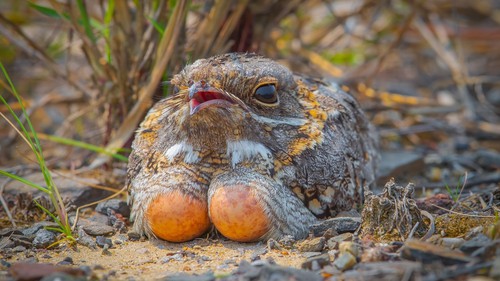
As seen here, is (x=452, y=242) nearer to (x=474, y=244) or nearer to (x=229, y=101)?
(x=474, y=244)

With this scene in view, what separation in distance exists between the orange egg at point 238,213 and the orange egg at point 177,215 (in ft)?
0.27

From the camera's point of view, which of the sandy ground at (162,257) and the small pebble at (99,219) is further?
the small pebble at (99,219)

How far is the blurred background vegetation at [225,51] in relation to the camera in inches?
163

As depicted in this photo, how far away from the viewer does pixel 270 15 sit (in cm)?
490

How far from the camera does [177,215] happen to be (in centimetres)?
296

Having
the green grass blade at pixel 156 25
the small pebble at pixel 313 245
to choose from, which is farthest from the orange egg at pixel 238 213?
the green grass blade at pixel 156 25

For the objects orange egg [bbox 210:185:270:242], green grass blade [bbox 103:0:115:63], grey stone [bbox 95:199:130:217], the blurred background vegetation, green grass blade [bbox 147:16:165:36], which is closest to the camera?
orange egg [bbox 210:185:270:242]

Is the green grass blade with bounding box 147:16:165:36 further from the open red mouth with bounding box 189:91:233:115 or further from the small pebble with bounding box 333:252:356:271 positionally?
the small pebble with bounding box 333:252:356:271

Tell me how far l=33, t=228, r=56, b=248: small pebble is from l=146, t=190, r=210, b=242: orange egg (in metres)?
0.51

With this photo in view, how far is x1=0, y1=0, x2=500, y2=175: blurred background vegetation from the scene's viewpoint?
4.15 meters

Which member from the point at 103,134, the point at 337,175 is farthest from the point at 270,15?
the point at 337,175

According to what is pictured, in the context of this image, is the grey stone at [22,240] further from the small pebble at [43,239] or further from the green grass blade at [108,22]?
the green grass blade at [108,22]

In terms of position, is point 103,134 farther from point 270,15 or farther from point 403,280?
point 403,280

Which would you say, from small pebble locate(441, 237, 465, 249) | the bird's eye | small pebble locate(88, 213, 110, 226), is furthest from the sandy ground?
the bird's eye
